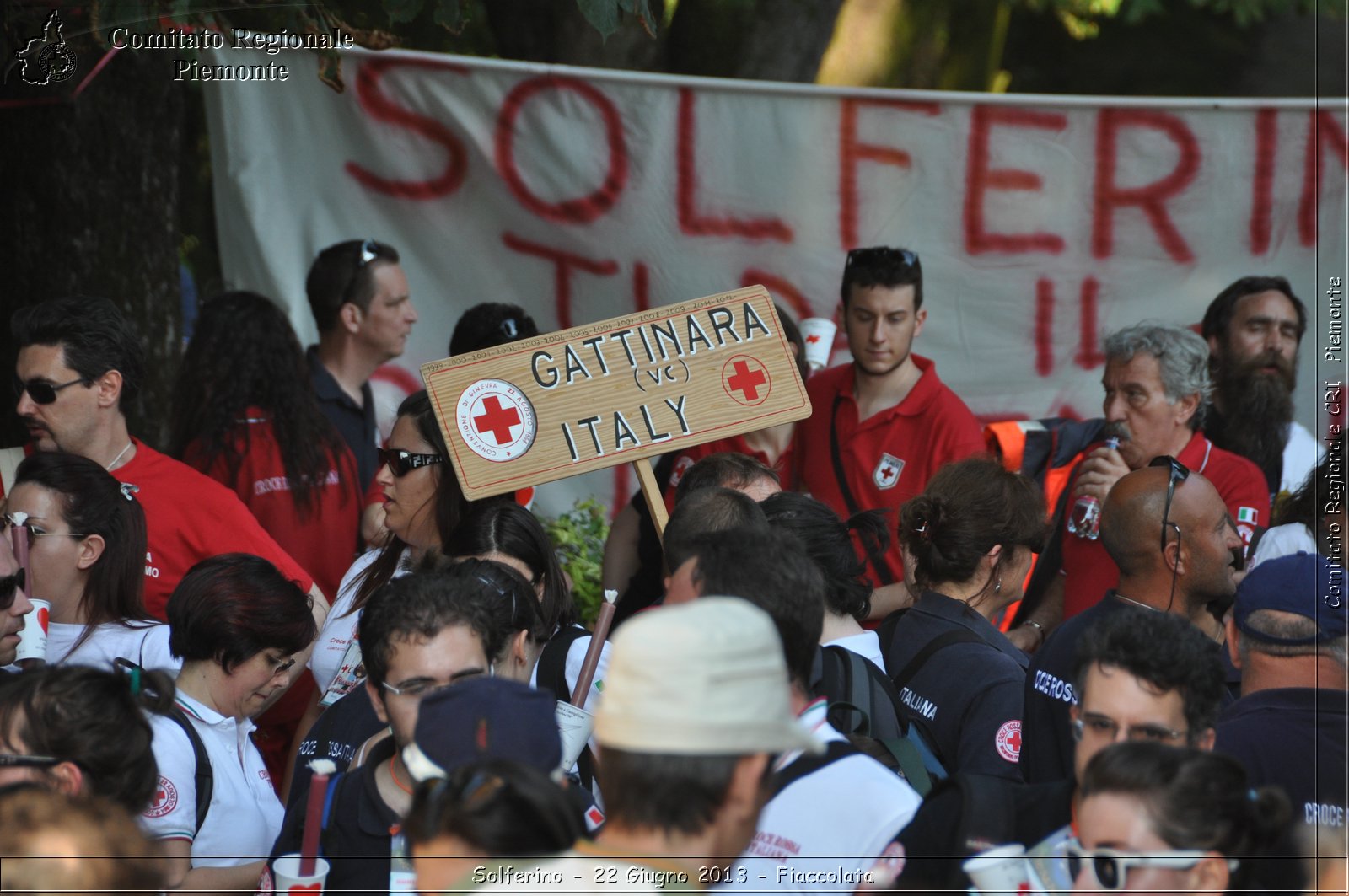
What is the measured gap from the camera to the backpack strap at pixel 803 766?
248cm

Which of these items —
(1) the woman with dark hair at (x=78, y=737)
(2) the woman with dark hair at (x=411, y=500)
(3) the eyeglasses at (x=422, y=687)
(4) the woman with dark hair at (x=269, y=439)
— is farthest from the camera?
(4) the woman with dark hair at (x=269, y=439)

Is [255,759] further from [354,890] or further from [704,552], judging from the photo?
[704,552]

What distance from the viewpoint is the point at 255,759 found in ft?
11.1

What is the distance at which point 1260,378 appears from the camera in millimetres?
5281

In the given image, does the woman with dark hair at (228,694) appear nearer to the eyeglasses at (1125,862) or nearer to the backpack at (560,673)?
the backpack at (560,673)

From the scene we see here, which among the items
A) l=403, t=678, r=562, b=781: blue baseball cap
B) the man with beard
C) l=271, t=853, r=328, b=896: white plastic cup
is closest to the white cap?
l=403, t=678, r=562, b=781: blue baseball cap

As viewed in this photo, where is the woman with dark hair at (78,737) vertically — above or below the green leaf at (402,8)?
below

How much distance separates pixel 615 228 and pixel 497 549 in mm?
3145

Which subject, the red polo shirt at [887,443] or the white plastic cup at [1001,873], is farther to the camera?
the red polo shirt at [887,443]

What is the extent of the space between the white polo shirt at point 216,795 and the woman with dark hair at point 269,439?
1.44m

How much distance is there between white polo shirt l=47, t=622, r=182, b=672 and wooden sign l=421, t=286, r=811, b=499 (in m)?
0.86

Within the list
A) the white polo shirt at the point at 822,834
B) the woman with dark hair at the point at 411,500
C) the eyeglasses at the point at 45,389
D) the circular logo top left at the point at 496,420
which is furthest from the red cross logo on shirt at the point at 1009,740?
the eyeglasses at the point at 45,389

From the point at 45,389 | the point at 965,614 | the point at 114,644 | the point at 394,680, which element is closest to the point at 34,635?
the point at 114,644

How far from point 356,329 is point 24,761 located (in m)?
3.41
